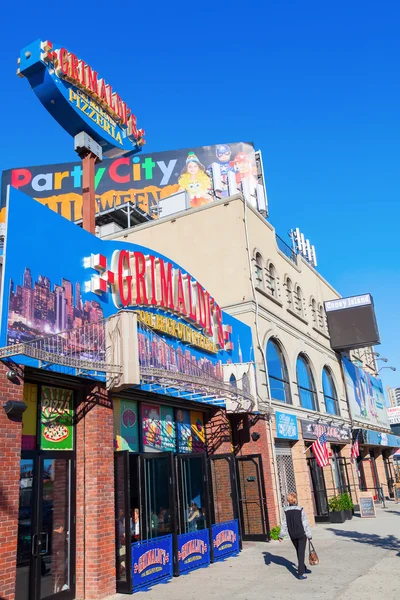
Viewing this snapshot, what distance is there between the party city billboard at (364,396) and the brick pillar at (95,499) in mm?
21246

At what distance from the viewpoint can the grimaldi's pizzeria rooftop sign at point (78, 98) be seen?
12531mm

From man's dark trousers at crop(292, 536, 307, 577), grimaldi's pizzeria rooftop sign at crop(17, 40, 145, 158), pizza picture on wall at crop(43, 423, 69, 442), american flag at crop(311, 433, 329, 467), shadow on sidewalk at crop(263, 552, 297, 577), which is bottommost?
shadow on sidewalk at crop(263, 552, 297, 577)

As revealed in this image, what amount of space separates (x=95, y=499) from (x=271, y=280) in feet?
44.6

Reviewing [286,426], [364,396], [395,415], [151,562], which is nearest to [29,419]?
[151,562]

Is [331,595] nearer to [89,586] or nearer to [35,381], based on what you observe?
[89,586]

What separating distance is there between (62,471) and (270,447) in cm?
915

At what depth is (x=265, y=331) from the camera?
64.7 feet

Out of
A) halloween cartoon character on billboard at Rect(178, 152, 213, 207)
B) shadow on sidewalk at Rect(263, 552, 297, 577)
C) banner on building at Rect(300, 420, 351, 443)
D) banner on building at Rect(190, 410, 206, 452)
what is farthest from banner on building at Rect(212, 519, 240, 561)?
halloween cartoon character on billboard at Rect(178, 152, 213, 207)

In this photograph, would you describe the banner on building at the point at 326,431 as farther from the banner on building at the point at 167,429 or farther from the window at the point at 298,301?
the banner on building at the point at 167,429

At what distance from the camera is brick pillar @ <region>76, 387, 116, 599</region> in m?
9.63

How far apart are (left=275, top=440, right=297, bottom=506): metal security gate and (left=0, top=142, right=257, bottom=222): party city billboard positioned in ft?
97.3

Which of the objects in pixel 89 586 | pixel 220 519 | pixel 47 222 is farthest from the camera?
pixel 220 519

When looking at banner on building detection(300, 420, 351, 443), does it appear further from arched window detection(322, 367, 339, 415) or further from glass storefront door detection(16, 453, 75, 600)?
glass storefront door detection(16, 453, 75, 600)

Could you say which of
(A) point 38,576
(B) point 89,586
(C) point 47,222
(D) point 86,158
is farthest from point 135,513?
(D) point 86,158
